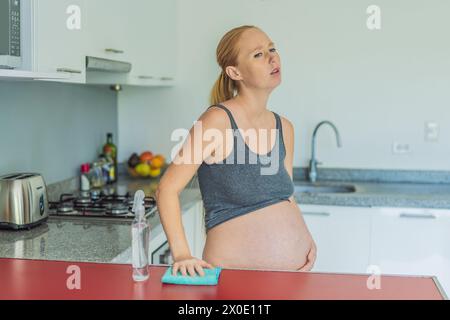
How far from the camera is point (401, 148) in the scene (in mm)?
3600

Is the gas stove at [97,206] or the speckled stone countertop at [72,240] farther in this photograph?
the gas stove at [97,206]

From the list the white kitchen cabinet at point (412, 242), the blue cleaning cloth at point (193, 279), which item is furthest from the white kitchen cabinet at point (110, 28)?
the white kitchen cabinet at point (412, 242)

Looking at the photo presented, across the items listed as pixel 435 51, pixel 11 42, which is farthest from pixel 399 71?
pixel 11 42

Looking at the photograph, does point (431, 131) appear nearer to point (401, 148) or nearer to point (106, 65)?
point (401, 148)

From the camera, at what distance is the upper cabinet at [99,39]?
1.97 m

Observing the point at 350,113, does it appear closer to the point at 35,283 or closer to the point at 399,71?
the point at 399,71

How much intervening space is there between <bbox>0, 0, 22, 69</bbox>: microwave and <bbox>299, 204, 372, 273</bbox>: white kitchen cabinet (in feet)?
5.70

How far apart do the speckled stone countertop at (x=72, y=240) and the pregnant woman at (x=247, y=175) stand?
365 millimetres

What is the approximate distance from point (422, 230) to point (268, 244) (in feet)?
4.63

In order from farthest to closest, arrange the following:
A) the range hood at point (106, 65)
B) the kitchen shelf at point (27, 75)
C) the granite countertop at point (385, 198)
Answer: the granite countertop at point (385, 198) < the range hood at point (106, 65) < the kitchen shelf at point (27, 75)

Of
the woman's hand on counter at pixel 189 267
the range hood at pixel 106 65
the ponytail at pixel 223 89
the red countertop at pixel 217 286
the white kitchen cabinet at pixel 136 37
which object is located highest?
the white kitchen cabinet at pixel 136 37

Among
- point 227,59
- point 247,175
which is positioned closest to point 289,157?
point 247,175

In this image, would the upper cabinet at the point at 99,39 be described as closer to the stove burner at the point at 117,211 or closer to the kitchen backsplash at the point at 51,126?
the kitchen backsplash at the point at 51,126

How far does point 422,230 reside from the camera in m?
3.06
